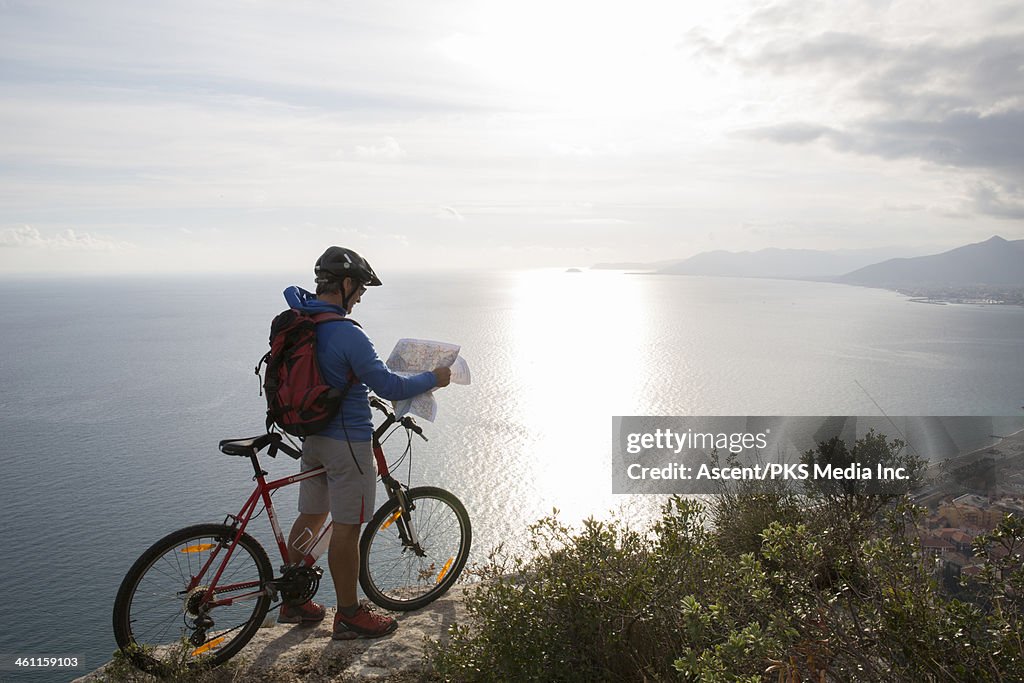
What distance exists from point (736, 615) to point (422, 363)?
239 centimetres

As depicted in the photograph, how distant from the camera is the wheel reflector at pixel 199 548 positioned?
3.87 meters

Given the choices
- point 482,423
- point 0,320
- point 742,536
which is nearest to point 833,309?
point 482,423

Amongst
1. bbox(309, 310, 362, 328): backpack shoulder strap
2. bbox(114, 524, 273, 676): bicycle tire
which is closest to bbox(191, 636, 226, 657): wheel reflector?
bbox(114, 524, 273, 676): bicycle tire

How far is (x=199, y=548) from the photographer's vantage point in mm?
3918

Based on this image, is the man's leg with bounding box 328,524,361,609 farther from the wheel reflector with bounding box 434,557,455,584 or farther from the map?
the wheel reflector with bounding box 434,557,455,584

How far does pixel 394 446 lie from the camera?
5106cm

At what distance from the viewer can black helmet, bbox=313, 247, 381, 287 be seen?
4051mm

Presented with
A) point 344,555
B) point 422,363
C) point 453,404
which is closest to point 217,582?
point 344,555

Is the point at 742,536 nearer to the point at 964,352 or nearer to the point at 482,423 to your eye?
the point at 482,423

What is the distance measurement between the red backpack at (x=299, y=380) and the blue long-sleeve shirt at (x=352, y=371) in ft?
0.14

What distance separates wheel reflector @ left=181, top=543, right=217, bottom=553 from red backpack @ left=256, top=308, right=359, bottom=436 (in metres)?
0.79

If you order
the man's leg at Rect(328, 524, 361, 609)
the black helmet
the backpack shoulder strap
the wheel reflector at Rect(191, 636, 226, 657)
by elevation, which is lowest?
the wheel reflector at Rect(191, 636, 226, 657)

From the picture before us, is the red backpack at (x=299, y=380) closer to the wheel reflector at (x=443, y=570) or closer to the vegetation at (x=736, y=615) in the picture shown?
the vegetation at (x=736, y=615)

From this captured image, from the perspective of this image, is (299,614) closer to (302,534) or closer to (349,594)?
(349,594)
